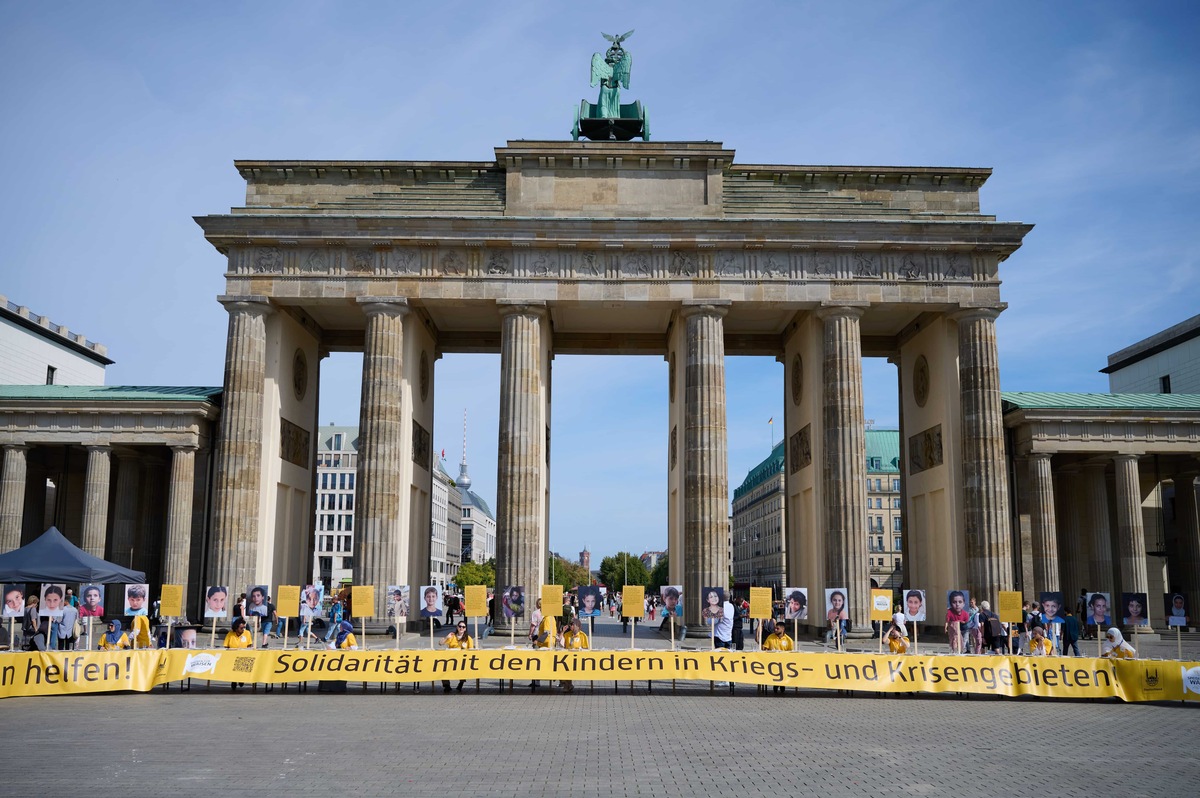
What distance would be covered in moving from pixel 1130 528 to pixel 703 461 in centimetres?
1785

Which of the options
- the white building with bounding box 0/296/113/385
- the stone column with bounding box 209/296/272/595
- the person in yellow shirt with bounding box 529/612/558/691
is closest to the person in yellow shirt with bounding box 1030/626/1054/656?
the person in yellow shirt with bounding box 529/612/558/691

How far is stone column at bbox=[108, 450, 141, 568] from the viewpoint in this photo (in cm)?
4219

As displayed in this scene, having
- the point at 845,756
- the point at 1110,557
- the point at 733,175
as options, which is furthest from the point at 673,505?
the point at 845,756

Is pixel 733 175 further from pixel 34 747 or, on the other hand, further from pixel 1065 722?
pixel 34 747

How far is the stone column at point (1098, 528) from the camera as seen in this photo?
138ft

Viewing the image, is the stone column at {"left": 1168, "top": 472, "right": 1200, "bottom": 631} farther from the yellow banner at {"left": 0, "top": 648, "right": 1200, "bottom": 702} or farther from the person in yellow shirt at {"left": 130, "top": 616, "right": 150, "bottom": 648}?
the person in yellow shirt at {"left": 130, "top": 616, "right": 150, "bottom": 648}

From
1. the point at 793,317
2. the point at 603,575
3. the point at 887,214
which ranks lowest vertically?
the point at 603,575

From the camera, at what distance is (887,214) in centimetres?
3784

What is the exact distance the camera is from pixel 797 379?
42250mm

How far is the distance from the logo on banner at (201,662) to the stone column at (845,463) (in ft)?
63.3

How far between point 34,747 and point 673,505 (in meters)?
30.1

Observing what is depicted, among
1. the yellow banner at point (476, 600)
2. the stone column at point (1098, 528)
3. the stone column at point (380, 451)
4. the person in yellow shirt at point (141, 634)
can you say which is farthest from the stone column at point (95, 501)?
the stone column at point (1098, 528)

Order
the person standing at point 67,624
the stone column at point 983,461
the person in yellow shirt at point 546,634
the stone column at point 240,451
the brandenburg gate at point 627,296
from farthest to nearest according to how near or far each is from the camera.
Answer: the brandenburg gate at point 627,296 → the stone column at point 983,461 → the stone column at point 240,451 → the person standing at point 67,624 → the person in yellow shirt at point 546,634

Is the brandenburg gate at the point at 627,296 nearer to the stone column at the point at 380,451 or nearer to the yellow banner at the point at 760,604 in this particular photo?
the stone column at the point at 380,451
